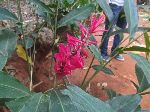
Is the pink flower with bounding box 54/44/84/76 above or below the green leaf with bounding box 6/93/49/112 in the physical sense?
above

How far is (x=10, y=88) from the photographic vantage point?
4.29ft

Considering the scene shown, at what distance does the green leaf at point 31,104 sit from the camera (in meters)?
1.25

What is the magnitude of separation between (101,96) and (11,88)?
1.73 m

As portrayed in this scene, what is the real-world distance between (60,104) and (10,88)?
19 centimetres

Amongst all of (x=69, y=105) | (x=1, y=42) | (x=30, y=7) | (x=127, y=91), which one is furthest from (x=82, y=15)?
(x=30, y=7)

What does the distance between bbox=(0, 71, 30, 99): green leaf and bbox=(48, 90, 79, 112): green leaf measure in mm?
104

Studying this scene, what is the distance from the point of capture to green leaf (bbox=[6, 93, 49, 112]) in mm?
1255

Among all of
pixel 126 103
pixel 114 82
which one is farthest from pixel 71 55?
pixel 114 82

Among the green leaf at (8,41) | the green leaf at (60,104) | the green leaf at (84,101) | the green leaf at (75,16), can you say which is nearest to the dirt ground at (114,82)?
the green leaf at (75,16)

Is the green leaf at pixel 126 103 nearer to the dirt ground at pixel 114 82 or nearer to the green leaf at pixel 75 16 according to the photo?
the green leaf at pixel 75 16

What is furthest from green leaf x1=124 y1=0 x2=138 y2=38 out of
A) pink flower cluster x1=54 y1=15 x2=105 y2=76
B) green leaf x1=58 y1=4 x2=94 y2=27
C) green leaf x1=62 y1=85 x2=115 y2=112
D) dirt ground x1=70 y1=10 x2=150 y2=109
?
dirt ground x1=70 y1=10 x2=150 y2=109

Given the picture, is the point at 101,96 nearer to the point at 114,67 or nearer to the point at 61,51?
the point at 114,67

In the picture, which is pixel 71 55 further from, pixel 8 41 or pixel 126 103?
pixel 8 41

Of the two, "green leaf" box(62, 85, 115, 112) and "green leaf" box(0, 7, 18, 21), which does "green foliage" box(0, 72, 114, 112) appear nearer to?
"green leaf" box(62, 85, 115, 112)
